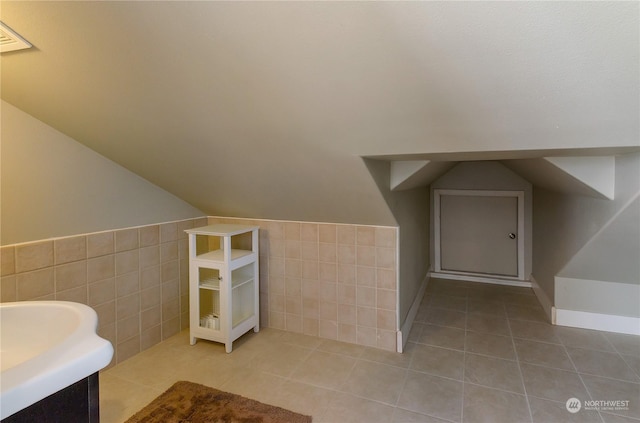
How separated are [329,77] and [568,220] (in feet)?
8.17

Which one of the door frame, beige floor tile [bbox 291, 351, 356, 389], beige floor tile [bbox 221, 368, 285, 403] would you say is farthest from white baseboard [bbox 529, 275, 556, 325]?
beige floor tile [bbox 221, 368, 285, 403]

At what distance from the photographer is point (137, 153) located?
2.04 metres

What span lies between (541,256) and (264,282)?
2877 millimetres

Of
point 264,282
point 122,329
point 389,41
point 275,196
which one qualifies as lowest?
point 122,329

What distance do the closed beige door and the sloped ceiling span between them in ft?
8.45

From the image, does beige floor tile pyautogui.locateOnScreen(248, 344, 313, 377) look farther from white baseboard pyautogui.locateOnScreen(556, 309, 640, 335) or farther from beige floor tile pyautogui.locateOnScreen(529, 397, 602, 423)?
white baseboard pyautogui.locateOnScreen(556, 309, 640, 335)

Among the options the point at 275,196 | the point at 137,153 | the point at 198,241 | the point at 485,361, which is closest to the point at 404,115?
the point at 275,196

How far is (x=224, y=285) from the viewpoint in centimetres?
233

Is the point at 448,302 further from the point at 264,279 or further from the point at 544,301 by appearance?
the point at 264,279

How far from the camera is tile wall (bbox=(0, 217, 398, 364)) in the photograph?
2.02 m

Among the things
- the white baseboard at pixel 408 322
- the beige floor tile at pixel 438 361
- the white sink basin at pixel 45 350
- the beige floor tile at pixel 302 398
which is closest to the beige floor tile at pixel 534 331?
the beige floor tile at pixel 438 361

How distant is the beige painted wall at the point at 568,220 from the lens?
6.00ft

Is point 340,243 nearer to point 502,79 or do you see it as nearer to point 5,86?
point 502,79

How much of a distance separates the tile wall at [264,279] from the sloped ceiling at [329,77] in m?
0.67
